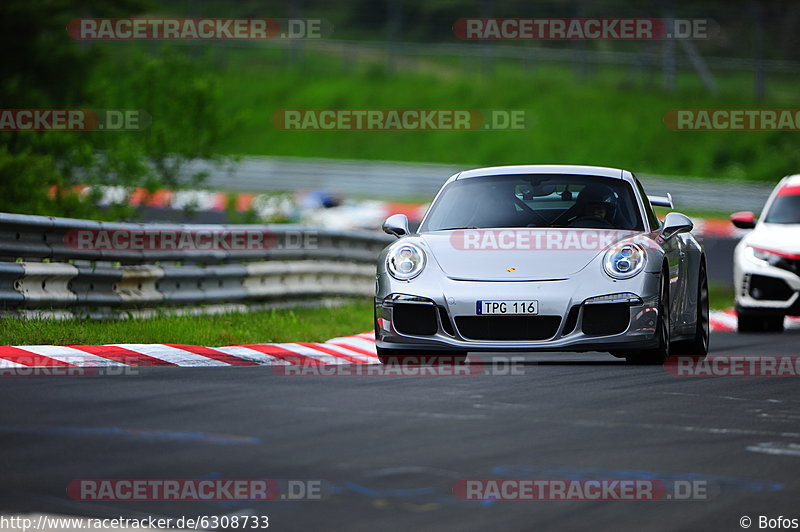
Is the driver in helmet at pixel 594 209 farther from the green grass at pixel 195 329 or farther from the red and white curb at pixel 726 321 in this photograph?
the red and white curb at pixel 726 321

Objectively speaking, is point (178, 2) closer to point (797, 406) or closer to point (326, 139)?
point (326, 139)

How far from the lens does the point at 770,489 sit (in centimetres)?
586

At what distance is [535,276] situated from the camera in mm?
9727

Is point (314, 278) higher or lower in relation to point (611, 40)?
lower

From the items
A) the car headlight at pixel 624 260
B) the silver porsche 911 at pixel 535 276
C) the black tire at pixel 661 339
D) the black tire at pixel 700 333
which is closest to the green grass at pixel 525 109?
the black tire at pixel 700 333

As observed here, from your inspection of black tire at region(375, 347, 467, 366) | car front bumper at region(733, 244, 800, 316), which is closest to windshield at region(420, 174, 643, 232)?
black tire at region(375, 347, 467, 366)

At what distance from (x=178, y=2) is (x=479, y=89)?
9408 mm

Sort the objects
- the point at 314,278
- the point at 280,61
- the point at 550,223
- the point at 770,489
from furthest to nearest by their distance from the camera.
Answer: the point at 280,61 < the point at 314,278 < the point at 550,223 < the point at 770,489

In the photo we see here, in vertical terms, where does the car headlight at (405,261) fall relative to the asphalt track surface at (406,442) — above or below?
above

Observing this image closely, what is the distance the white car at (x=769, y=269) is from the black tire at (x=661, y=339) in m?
4.42

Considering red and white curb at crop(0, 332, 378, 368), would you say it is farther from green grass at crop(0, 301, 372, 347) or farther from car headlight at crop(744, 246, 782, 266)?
car headlight at crop(744, 246, 782, 266)

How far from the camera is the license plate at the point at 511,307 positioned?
9.55 m

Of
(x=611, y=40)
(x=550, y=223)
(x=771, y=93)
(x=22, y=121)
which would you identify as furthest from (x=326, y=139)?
(x=550, y=223)

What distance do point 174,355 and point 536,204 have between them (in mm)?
2829
